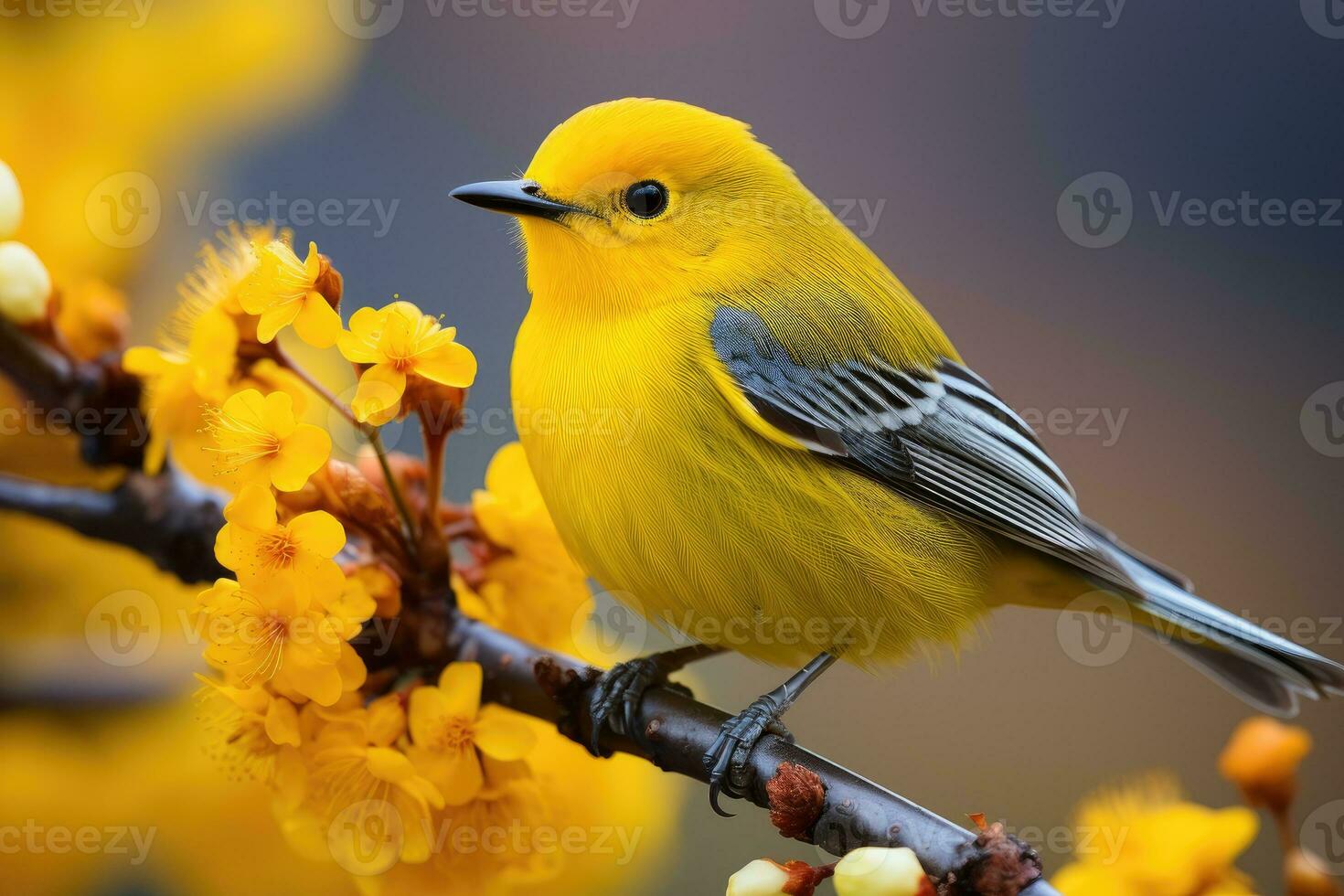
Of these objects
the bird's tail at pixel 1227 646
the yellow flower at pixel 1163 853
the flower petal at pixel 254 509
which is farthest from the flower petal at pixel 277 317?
the bird's tail at pixel 1227 646

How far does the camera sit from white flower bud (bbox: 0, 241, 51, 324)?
0.99m

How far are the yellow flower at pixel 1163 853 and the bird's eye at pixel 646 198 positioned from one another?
28.5 inches

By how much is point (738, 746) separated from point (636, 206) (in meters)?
0.56

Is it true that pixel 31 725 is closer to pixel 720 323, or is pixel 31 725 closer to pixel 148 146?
pixel 148 146

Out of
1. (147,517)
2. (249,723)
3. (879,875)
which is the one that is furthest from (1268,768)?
(147,517)

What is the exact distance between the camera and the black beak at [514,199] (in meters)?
1.03

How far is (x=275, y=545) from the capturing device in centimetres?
81

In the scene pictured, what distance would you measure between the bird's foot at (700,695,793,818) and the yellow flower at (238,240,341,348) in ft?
1.59

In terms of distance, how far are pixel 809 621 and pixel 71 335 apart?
0.80 m

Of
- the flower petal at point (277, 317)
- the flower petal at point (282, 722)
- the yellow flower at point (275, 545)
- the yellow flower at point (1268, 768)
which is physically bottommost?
the flower petal at point (282, 722)

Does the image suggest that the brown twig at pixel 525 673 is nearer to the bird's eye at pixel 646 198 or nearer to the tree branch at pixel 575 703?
the tree branch at pixel 575 703

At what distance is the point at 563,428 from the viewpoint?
1.09 meters

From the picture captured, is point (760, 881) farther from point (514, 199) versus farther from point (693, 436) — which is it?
point (514, 199)

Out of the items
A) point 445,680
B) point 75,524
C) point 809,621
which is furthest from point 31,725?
point 809,621
